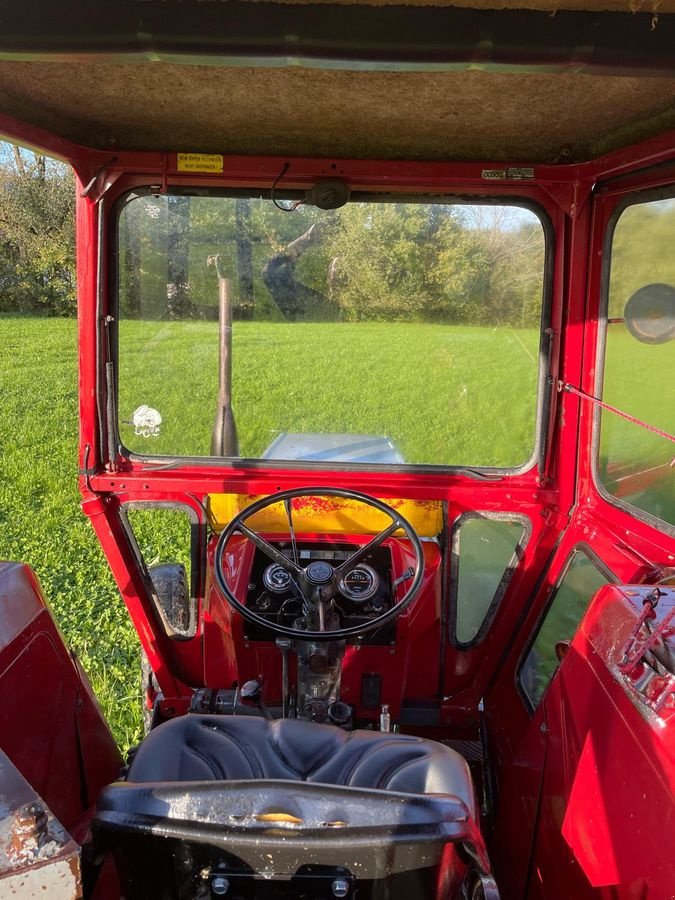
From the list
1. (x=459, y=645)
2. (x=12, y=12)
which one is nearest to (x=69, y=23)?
(x=12, y=12)

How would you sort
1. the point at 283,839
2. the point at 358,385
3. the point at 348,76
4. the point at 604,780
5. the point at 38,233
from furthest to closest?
the point at 38,233 < the point at 358,385 < the point at 348,76 < the point at 604,780 < the point at 283,839

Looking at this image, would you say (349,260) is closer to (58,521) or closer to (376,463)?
(376,463)

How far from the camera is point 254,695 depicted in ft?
8.02

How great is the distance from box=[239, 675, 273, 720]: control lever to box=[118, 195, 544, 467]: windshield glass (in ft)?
2.66

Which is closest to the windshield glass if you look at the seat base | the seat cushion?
the seat cushion

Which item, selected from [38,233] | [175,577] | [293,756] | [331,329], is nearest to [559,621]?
[293,756]

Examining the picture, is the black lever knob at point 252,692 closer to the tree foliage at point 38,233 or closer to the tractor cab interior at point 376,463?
the tractor cab interior at point 376,463

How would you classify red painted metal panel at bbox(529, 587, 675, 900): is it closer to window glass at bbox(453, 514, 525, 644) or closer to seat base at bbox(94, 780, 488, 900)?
seat base at bbox(94, 780, 488, 900)

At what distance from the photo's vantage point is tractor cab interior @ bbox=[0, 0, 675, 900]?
1.56 metres

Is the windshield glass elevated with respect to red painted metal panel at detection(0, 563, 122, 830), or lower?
elevated

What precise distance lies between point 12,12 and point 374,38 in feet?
1.69

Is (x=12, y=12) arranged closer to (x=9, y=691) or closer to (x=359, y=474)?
(x=9, y=691)

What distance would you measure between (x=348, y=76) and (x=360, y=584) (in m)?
1.50

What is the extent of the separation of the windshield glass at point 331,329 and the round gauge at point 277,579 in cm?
44
